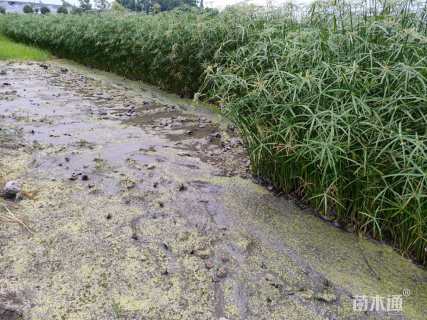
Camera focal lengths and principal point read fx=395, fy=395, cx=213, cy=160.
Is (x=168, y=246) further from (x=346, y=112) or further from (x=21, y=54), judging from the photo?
(x=21, y=54)

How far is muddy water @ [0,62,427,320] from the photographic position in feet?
4.66

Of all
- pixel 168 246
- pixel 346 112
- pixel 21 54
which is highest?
pixel 346 112

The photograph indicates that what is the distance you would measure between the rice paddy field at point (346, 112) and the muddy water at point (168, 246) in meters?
0.17

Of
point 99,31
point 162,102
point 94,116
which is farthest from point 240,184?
point 99,31

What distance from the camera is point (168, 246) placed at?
5.79ft

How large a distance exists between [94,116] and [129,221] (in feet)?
7.62

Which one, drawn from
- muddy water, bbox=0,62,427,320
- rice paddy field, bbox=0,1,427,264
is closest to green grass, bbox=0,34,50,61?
muddy water, bbox=0,62,427,320

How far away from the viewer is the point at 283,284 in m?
1.55

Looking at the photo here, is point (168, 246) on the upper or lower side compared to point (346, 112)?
lower

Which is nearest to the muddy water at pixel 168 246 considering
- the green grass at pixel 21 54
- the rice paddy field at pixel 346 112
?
the rice paddy field at pixel 346 112

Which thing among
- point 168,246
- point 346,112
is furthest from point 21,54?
point 346,112

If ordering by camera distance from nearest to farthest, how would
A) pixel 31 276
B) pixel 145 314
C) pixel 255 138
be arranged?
pixel 145 314, pixel 31 276, pixel 255 138

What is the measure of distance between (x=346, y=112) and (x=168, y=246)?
3.23 ft

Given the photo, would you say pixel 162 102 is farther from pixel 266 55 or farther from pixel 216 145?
pixel 266 55
